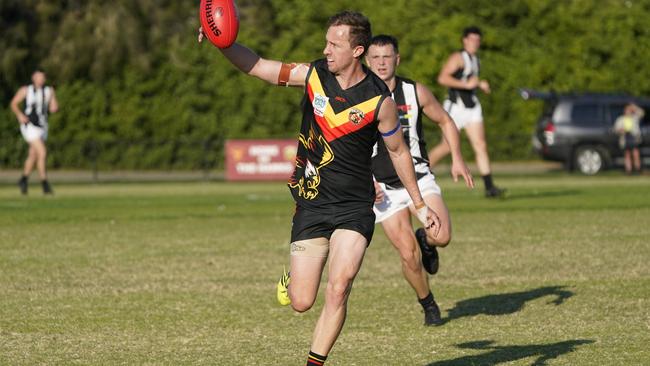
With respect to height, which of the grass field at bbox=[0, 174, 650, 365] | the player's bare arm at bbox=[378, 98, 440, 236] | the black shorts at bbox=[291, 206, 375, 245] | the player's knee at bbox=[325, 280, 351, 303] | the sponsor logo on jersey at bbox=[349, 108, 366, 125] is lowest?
the grass field at bbox=[0, 174, 650, 365]

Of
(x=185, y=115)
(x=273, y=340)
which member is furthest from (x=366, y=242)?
(x=185, y=115)

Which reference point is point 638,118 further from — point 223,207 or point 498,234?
point 498,234

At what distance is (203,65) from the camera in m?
36.3

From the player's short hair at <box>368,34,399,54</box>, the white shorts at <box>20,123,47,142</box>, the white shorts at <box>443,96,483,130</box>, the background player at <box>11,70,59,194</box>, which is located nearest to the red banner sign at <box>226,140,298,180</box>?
the background player at <box>11,70,59,194</box>

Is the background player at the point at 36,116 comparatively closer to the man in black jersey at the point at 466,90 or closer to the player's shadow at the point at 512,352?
the man in black jersey at the point at 466,90

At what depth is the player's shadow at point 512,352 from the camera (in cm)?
760

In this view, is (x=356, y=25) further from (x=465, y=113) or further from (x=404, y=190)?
(x=465, y=113)

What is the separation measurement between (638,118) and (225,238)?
61.0ft

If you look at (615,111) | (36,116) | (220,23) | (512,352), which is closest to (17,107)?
(36,116)

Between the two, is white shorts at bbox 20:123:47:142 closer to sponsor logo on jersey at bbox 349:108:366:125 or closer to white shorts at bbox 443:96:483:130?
white shorts at bbox 443:96:483:130

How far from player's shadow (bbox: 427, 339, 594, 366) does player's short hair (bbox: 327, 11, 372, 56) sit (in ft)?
6.69

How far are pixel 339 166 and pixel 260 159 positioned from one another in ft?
78.5

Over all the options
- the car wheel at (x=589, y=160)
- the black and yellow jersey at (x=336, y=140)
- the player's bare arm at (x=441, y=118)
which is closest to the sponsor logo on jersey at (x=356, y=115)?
the black and yellow jersey at (x=336, y=140)

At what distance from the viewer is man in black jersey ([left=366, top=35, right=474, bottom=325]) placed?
9.06 meters
